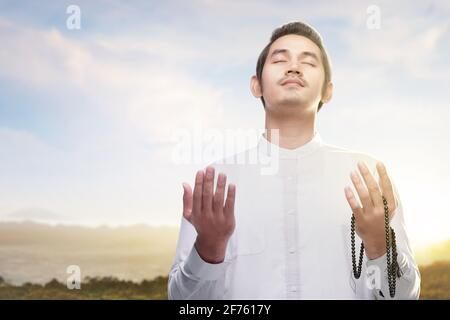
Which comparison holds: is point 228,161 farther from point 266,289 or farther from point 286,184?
point 266,289

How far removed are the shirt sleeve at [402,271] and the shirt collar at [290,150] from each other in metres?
0.60

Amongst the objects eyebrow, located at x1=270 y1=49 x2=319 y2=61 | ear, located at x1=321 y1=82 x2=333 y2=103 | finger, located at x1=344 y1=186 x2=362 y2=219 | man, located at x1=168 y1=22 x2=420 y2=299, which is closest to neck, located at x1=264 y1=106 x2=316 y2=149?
man, located at x1=168 y1=22 x2=420 y2=299

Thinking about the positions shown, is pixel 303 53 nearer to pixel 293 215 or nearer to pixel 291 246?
pixel 293 215

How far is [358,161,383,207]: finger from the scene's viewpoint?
8.00 ft

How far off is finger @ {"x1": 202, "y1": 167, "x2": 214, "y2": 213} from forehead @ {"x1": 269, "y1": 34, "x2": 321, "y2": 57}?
3.32 ft

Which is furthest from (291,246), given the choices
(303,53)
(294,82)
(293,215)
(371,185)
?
(303,53)

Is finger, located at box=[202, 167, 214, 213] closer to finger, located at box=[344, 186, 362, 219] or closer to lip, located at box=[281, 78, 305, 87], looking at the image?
finger, located at box=[344, 186, 362, 219]

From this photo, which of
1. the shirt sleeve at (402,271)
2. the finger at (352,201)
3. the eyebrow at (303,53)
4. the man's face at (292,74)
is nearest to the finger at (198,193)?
the finger at (352,201)

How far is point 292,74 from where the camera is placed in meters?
2.98

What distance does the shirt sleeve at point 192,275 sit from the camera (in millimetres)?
2645

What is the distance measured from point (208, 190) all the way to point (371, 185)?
75 cm

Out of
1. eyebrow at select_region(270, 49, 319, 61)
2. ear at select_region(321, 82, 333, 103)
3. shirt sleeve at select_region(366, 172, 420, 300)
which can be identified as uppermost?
eyebrow at select_region(270, 49, 319, 61)
